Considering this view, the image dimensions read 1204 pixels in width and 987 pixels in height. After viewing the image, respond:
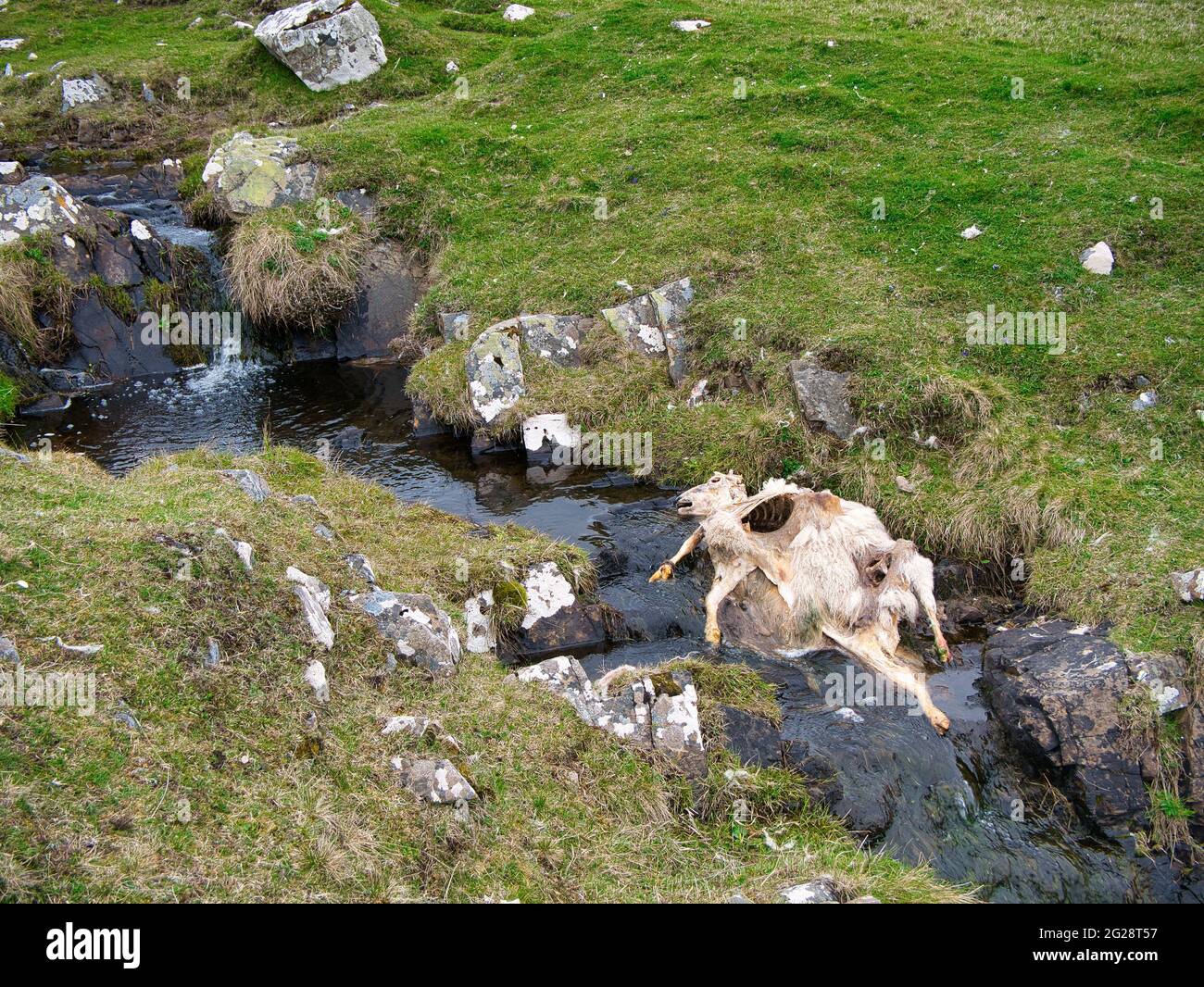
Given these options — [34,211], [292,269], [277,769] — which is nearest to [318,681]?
[277,769]

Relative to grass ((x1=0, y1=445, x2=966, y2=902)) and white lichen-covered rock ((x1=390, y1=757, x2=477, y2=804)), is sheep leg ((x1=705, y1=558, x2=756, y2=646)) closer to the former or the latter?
grass ((x1=0, y1=445, x2=966, y2=902))

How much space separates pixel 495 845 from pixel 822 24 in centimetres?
2513

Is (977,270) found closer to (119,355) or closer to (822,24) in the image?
(822,24)

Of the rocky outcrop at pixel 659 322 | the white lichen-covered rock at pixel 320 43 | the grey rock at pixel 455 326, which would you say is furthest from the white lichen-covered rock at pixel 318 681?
the white lichen-covered rock at pixel 320 43

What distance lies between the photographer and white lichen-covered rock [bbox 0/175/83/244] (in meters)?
15.8

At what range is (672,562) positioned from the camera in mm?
10953

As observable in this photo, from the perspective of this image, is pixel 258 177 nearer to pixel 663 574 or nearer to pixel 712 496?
pixel 712 496

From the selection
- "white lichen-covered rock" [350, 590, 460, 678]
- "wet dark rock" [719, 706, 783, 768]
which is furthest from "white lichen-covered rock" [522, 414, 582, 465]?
"wet dark rock" [719, 706, 783, 768]

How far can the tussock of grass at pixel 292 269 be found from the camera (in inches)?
653

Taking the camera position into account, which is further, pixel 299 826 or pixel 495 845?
pixel 495 845

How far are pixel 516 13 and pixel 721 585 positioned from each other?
26.0 m

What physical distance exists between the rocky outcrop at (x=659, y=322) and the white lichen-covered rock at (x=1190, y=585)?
7.74 metres
